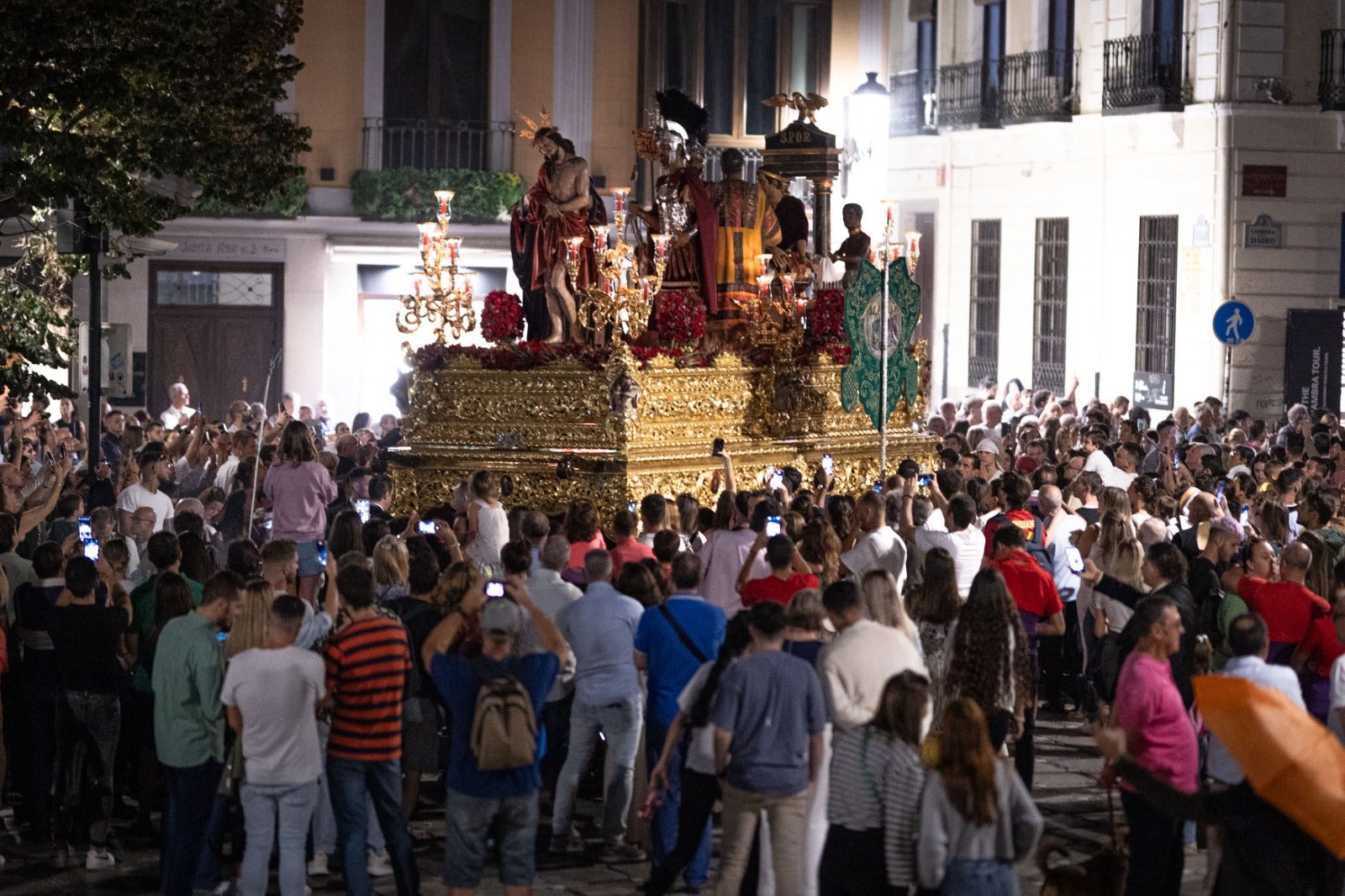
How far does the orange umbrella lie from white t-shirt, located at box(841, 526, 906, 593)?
4.29m

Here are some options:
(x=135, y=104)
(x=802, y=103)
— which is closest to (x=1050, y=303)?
(x=802, y=103)

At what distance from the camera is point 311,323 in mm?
28812

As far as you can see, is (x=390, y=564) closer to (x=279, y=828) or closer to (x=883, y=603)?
(x=279, y=828)

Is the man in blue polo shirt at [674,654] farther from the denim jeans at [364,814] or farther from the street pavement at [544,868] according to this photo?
the denim jeans at [364,814]

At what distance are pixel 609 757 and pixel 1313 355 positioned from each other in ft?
53.8

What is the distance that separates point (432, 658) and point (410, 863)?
967 mm

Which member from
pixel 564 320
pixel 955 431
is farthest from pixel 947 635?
pixel 955 431

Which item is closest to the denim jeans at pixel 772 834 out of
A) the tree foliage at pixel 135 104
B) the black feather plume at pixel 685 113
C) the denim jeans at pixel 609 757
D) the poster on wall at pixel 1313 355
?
the denim jeans at pixel 609 757

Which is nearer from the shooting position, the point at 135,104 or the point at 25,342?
the point at 135,104

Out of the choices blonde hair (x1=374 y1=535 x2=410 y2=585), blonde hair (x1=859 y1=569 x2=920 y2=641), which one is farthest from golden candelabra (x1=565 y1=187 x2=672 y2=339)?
blonde hair (x1=859 y1=569 x2=920 y2=641)

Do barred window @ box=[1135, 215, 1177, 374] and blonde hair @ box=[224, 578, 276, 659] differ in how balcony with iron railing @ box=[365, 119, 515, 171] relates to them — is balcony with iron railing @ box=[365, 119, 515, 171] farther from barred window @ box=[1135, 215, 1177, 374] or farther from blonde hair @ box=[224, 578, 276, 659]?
blonde hair @ box=[224, 578, 276, 659]

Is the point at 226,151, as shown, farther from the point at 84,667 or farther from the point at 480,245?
the point at 480,245

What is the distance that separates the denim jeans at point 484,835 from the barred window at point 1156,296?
19.1 m

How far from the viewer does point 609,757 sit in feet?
33.9
